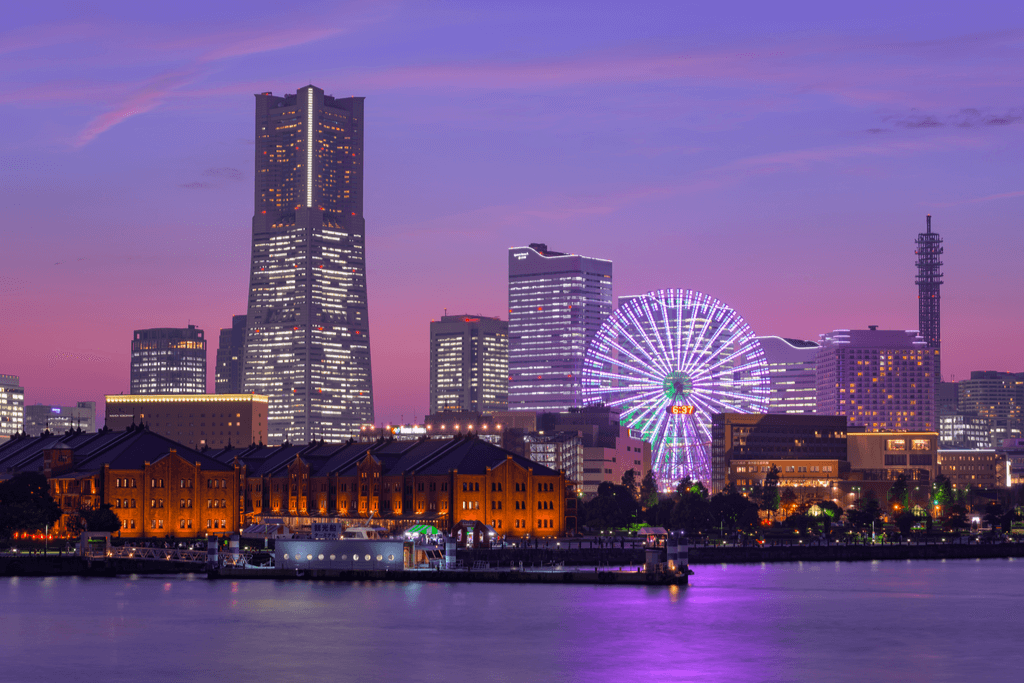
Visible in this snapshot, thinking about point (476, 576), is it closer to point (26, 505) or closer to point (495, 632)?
point (495, 632)

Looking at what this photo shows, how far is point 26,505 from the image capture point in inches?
6260

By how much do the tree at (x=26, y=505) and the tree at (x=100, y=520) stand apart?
3046 mm

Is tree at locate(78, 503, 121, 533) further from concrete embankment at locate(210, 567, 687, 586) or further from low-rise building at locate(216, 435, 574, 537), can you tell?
concrete embankment at locate(210, 567, 687, 586)

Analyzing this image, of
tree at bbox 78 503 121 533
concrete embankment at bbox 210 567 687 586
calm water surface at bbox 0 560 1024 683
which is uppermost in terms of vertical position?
tree at bbox 78 503 121 533

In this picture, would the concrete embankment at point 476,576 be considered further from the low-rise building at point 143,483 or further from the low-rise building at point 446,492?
the low-rise building at point 143,483

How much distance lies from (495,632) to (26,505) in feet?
239

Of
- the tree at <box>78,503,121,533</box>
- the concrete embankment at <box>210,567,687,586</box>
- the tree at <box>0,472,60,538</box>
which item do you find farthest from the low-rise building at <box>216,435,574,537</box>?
the concrete embankment at <box>210,567,687,586</box>

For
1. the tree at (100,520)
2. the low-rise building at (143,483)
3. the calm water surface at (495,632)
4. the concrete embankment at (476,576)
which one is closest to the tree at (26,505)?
the tree at (100,520)

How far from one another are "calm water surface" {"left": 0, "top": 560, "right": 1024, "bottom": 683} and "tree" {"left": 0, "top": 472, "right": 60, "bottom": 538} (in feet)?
47.7

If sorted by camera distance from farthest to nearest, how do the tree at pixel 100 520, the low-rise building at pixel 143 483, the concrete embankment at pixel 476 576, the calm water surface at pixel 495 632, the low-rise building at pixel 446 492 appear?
the low-rise building at pixel 446 492
the low-rise building at pixel 143 483
the tree at pixel 100 520
the concrete embankment at pixel 476 576
the calm water surface at pixel 495 632

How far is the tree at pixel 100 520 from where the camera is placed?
544 ft

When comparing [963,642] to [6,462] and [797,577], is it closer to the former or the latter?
[797,577]

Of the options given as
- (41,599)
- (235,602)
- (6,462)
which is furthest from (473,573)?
(6,462)

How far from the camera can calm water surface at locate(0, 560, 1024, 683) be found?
88.5m
